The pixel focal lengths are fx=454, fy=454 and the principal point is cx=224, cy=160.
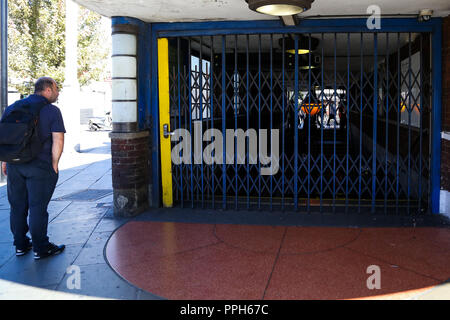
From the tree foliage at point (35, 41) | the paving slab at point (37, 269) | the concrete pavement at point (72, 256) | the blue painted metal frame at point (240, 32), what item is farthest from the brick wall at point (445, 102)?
the tree foliage at point (35, 41)

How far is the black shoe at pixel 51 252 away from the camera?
4.78 meters

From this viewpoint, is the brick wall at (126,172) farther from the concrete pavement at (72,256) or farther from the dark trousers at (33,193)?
the dark trousers at (33,193)

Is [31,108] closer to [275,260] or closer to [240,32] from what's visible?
[275,260]

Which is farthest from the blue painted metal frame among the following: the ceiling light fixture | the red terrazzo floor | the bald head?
the bald head

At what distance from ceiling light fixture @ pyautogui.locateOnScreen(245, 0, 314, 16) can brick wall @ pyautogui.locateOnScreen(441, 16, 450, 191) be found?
2.35 meters

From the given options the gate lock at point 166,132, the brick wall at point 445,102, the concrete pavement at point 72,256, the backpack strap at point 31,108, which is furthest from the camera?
the gate lock at point 166,132

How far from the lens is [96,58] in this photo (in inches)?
717

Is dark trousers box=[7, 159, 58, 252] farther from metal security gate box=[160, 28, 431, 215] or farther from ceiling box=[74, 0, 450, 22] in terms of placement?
metal security gate box=[160, 28, 431, 215]

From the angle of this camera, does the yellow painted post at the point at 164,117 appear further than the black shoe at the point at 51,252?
Yes

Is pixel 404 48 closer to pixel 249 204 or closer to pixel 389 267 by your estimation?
pixel 249 204

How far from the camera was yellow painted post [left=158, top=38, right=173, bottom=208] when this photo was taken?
22.6 feet

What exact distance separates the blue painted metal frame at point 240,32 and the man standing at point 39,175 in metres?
2.13

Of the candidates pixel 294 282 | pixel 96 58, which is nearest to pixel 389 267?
pixel 294 282
